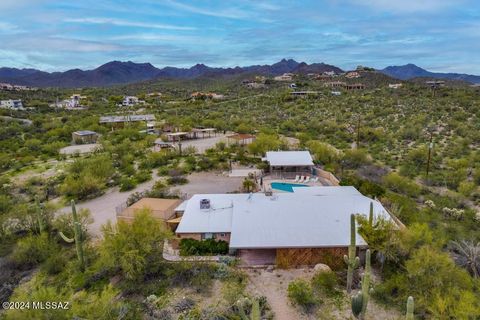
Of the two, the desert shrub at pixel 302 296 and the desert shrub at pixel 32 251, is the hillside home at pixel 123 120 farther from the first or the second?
the desert shrub at pixel 302 296

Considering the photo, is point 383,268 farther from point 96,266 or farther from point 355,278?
point 96,266

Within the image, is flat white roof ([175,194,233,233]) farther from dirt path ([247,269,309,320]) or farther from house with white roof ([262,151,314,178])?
house with white roof ([262,151,314,178])

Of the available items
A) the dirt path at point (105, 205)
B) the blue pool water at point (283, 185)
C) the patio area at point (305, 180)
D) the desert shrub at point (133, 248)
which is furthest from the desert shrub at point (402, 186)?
the dirt path at point (105, 205)

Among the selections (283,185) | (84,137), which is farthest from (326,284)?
(84,137)

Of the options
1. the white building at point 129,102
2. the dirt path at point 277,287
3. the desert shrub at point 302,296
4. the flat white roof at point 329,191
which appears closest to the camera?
the dirt path at point 277,287

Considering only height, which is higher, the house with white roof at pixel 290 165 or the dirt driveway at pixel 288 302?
the house with white roof at pixel 290 165

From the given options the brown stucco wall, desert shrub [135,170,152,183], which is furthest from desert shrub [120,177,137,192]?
the brown stucco wall

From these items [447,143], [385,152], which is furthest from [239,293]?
[447,143]
